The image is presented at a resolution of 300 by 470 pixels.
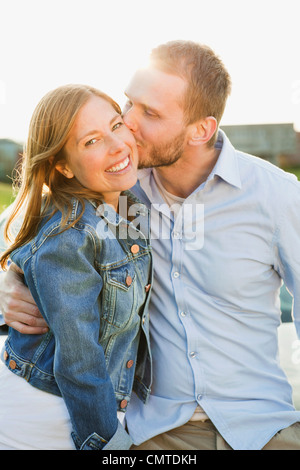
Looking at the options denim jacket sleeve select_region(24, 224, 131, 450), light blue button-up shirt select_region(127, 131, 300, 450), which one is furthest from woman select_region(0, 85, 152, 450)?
light blue button-up shirt select_region(127, 131, 300, 450)

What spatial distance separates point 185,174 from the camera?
7.34ft

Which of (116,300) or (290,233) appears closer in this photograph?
(116,300)

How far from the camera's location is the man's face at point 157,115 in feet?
7.06

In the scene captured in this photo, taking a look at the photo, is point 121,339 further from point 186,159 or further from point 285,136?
point 285,136

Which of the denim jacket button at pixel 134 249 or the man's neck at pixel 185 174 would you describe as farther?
the man's neck at pixel 185 174

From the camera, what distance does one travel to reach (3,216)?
3.26 metres

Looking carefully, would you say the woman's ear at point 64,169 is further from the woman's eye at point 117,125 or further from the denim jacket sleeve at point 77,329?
the denim jacket sleeve at point 77,329

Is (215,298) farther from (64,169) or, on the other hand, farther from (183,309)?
(64,169)

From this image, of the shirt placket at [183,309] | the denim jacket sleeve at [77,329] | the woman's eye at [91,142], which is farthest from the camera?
the shirt placket at [183,309]

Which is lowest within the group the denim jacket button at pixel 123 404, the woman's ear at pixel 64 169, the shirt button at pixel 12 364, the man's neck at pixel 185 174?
the denim jacket button at pixel 123 404

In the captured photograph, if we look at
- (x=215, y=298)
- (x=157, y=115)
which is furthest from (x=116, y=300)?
(x=157, y=115)

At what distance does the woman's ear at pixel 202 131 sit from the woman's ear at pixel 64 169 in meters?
0.60

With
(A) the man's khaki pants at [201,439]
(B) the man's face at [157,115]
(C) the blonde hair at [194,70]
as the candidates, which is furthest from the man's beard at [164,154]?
(A) the man's khaki pants at [201,439]

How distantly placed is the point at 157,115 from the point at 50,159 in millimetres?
550
